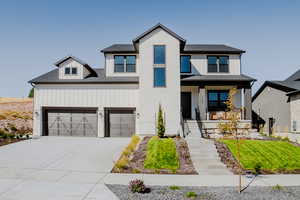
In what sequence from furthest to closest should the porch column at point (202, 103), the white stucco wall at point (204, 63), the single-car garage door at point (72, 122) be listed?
the white stucco wall at point (204, 63)
the single-car garage door at point (72, 122)
the porch column at point (202, 103)

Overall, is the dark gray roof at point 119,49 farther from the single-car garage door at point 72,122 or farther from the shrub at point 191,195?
the shrub at point 191,195

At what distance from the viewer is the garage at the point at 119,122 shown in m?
18.8

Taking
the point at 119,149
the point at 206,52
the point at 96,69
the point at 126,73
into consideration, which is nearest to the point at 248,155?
the point at 119,149

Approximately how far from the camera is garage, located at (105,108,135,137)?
18797mm

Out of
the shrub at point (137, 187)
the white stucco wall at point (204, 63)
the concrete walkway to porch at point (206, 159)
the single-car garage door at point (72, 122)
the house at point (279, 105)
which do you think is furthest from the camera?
the white stucco wall at point (204, 63)

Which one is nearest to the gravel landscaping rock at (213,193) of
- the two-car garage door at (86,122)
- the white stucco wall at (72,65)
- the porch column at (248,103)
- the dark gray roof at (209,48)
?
the porch column at (248,103)

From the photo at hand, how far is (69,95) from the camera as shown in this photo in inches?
753

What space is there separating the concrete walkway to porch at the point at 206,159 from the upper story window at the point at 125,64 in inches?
394

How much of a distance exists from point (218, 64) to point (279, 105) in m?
7.38

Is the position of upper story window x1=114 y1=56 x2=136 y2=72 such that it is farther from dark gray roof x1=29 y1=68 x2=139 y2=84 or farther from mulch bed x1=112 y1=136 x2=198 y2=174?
mulch bed x1=112 y1=136 x2=198 y2=174

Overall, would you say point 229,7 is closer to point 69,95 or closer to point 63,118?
point 69,95

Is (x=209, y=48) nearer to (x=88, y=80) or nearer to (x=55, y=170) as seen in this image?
(x=88, y=80)

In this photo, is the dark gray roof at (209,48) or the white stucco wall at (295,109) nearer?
the white stucco wall at (295,109)

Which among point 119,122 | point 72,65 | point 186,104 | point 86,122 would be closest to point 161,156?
point 119,122
